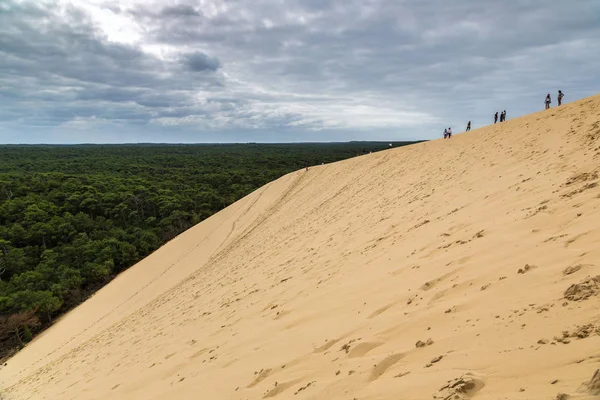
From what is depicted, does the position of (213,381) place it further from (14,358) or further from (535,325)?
(14,358)

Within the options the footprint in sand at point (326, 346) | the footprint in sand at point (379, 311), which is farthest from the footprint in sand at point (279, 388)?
the footprint in sand at point (379, 311)

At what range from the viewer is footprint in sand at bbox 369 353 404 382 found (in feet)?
10.2

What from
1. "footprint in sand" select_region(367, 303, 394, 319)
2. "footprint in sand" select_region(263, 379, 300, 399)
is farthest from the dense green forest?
"footprint in sand" select_region(367, 303, 394, 319)

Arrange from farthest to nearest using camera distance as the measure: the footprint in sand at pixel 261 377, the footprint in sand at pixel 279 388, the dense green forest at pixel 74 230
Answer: the dense green forest at pixel 74 230, the footprint in sand at pixel 261 377, the footprint in sand at pixel 279 388

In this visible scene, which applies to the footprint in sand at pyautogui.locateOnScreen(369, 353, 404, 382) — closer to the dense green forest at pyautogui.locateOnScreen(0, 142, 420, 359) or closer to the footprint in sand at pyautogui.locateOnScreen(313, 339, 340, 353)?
the footprint in sand at pyautogui.locateOnScreen(313, 339, 340, 353)

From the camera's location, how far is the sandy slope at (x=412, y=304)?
2.68m

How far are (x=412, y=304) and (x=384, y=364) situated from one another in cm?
107

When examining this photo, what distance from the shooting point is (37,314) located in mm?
21562

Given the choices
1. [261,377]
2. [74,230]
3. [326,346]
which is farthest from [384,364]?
[74,230]

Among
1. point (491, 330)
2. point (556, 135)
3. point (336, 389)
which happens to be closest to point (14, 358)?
point (336, 389)

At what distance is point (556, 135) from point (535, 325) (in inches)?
369

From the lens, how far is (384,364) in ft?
10.4

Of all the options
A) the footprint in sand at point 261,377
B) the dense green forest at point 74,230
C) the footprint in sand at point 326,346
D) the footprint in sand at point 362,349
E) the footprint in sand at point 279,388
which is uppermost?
the footprint in sand at point 362,349

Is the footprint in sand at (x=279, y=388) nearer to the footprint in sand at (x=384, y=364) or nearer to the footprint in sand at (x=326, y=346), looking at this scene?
the footprint in sand at (x=326, y=346)
